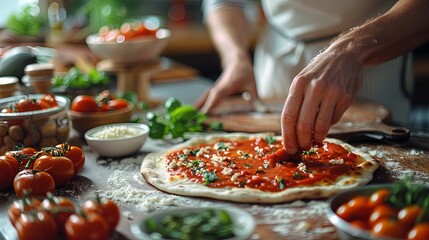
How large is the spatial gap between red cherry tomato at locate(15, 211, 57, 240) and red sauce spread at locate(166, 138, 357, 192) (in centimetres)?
49

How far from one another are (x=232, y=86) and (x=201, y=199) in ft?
3.12

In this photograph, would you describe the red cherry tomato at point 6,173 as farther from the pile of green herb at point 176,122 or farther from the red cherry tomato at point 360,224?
the red cherry tomato at point 360,224

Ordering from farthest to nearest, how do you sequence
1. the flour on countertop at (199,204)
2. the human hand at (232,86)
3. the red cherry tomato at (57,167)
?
the human hand at (232,86), the red cherry tomato at (57,167), the flour on countertop at (199,204)

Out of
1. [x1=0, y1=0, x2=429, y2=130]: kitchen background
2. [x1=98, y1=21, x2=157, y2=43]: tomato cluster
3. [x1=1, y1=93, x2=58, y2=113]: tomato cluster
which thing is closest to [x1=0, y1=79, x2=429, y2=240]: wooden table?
[x1=1, y1=93, x2=58, y2=113]: tomato cluster

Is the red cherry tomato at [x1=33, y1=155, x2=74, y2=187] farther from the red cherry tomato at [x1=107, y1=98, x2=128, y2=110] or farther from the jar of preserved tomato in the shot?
the red cherry tomato at [x1=107, y1=98, x2=128, y2=110]

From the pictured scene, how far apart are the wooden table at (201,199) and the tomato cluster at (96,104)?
129 millimetres

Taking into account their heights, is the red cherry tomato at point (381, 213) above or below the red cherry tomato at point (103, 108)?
above

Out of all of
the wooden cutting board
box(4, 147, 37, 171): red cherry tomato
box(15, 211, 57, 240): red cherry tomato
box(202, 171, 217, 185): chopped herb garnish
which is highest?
box(15, 211, 57, 240): red cherry tomato

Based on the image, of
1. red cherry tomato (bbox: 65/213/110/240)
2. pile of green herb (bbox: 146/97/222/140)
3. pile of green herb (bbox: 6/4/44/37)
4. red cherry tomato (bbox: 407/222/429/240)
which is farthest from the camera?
pile of green herb (bbox: 6/4/44/37)

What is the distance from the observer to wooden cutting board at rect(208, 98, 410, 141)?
1937 mm

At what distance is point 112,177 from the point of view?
1.72m

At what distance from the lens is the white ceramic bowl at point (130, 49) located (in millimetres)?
2631

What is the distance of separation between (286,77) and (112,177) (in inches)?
47.4

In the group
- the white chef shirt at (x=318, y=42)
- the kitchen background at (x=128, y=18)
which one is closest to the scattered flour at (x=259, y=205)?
the white chef shirt at (x=318, y=42)
